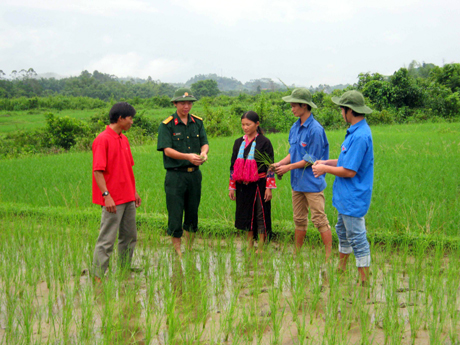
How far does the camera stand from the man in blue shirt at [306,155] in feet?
11.6

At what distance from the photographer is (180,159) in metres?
3.88

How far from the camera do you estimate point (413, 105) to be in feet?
67.8

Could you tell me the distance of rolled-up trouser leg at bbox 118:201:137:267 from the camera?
11.8 ft

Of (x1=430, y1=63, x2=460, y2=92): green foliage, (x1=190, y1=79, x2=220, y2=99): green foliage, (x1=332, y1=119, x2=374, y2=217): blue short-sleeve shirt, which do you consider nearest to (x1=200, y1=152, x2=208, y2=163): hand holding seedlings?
(x1=332, y1=119, x2=374, y2=217): blue short-sleeve shirt

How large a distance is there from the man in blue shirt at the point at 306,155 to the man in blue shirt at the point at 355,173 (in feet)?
1.45

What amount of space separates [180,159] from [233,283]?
1.33m

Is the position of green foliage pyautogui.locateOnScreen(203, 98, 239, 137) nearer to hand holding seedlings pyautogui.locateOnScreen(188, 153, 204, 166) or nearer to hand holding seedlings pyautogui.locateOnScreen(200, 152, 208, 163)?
hand holding seedlings pyautogui.locateOnScreen(200, 152, 208, 163)

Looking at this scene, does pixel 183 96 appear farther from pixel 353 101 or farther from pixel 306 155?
pixel 353 101

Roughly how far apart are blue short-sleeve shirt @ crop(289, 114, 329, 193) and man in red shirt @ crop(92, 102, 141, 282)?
1.57 m

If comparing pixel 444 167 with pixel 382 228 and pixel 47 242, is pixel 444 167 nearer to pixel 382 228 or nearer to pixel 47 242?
pixel 382 228

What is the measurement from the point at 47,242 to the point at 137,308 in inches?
76.7

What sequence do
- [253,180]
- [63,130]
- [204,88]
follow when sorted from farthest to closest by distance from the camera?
[204,88] < [63,130] < [253,180]

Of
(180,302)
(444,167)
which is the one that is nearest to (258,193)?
(180,302)

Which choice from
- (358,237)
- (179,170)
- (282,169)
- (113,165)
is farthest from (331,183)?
(113,165)
